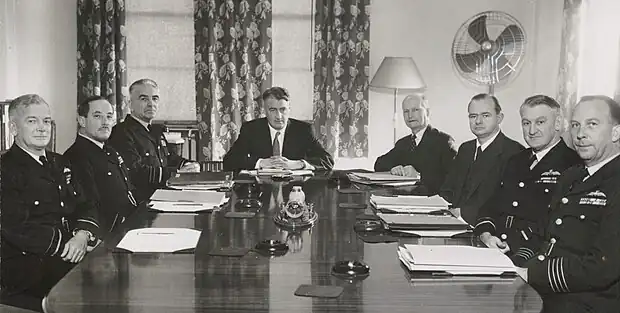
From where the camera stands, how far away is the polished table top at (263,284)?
4.93 feet

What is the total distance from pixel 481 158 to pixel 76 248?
5.81 ft

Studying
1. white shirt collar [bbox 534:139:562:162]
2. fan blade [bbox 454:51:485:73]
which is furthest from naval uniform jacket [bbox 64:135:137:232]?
fan blade [bbox 454:51:485:73]

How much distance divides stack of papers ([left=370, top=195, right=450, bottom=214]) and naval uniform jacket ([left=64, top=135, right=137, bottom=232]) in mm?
1145

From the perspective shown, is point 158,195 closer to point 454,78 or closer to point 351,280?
point 351,280

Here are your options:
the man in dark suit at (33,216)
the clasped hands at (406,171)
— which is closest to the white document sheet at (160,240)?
the man in dark suit at (33,216)

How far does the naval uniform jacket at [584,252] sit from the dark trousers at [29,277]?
1512 mm

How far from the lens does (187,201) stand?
8.91 ft

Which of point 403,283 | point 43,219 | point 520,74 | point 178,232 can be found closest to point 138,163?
point 43,219

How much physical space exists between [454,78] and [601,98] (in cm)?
337

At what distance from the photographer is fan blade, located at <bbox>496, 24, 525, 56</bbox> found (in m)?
5.39

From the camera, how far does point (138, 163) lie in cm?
389

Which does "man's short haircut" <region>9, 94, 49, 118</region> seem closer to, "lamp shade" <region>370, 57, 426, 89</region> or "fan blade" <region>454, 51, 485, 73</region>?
"lamp shade" <region>370, 57, 426, 89</region>

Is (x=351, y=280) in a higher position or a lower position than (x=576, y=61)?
lower

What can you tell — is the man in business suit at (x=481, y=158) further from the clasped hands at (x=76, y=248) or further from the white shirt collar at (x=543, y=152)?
the clasped hands at (x=76, y=248)
